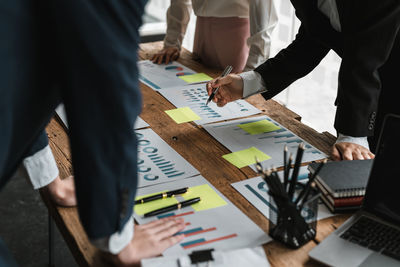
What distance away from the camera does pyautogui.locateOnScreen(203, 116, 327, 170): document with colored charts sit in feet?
4.80

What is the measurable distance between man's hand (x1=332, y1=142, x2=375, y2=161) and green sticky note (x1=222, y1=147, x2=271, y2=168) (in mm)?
214

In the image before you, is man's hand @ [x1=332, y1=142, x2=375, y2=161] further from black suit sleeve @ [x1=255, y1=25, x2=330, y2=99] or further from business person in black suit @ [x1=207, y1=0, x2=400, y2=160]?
black suit sleeve @ [x1=255, y1=25, x2=330, y2=99]

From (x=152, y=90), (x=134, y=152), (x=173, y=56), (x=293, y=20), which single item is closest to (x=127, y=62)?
(x=134, y=152)

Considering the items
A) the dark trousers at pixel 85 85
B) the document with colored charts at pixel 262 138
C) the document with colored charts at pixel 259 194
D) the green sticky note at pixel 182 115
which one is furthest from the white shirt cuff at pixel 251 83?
the dark trousers at pixel 85 85

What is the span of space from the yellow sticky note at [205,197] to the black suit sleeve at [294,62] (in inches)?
26.2

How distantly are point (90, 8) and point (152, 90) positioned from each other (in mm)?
1322

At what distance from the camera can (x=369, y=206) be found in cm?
108

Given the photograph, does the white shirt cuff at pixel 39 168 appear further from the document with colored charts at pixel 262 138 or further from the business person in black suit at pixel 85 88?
the document with colored charts at pixel 262 138

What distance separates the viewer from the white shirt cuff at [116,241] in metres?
0.87

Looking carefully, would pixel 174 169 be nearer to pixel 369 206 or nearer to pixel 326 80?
pixel 369 206

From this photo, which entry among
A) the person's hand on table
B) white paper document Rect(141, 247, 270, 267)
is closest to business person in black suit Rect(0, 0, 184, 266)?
white paper document Rect(141, 247, 270, 267)

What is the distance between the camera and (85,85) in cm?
73

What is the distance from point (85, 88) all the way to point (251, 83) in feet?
3.66

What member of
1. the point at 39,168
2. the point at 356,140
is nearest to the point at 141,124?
the point at 39,168
